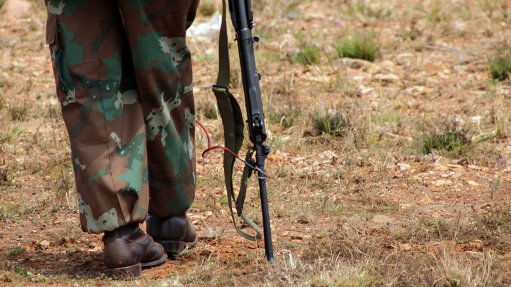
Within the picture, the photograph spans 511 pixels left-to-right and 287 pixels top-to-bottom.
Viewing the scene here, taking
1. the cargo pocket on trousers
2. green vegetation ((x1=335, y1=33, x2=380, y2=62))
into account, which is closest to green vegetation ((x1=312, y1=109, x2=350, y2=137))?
green vegetation ((x1=335, y1=33, x2=380, y2=62))

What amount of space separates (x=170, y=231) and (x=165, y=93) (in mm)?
510

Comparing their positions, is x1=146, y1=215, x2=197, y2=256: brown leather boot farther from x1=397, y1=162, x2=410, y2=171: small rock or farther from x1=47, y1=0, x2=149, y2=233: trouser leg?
x1=397, y1=162, x2=410, y2=171: small rock

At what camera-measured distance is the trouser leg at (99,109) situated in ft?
9.82

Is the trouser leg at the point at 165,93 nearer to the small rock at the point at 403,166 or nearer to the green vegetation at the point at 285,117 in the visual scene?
the small rock at the point at 403,166

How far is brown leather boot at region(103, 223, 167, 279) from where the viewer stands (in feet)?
10.3

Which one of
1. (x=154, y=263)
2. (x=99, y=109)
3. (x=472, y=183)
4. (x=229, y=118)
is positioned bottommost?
(x=472, y=183)

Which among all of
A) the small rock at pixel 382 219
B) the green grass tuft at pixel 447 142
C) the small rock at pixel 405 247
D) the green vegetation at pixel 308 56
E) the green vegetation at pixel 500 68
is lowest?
the small rock at pixel 382 219

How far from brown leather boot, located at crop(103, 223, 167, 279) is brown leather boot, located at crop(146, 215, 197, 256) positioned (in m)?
0.17

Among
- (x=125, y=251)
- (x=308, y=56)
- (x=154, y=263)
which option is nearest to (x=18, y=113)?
(x=308, y=56)

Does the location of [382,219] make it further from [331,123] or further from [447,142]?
[331,123]

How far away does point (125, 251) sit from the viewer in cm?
315

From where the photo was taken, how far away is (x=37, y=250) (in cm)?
363

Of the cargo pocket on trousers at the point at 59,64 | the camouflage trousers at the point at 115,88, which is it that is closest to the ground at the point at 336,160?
the camouflage trousers at the point at 115,88

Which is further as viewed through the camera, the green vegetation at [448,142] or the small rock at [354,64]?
the small rock at [354,64]
